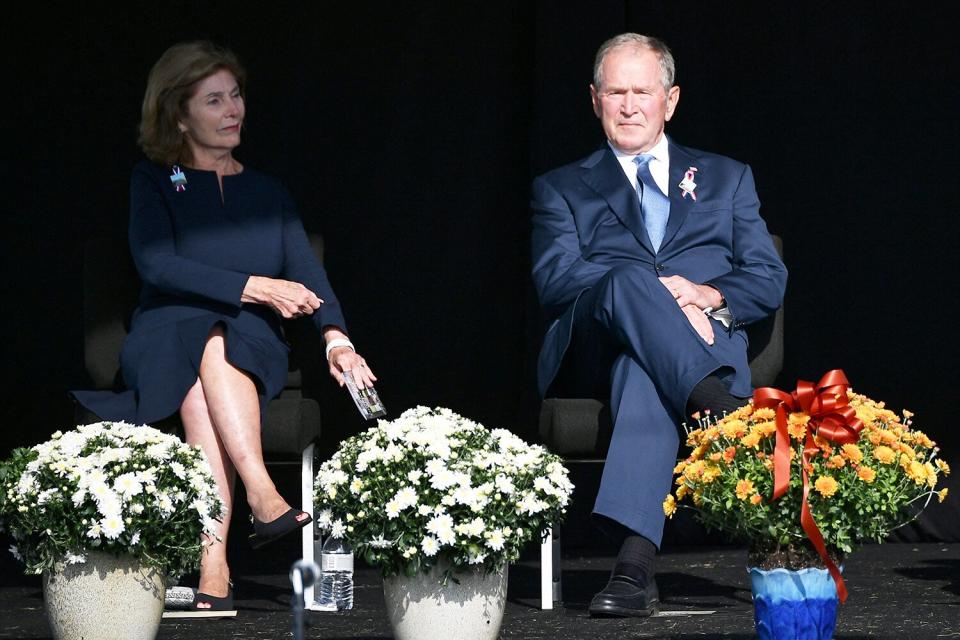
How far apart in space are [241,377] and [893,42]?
2453 millimetres

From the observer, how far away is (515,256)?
16.5 ft

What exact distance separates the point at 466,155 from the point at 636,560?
1948 millimetres

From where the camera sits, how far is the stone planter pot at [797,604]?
2723 mm

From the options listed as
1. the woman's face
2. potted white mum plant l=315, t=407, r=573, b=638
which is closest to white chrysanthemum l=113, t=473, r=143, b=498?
potted white mum plant l=315, t=407, r=573, b=638

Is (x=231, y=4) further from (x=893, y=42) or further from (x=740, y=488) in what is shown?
(x=740, y=488)

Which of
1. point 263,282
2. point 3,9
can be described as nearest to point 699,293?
point 263,282

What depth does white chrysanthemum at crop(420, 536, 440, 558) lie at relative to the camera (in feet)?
9.45

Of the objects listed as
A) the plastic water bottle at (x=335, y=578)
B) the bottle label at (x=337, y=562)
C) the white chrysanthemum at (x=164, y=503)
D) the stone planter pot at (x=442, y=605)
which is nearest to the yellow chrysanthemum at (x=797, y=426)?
the stone planter pot at (x=442, y=605)

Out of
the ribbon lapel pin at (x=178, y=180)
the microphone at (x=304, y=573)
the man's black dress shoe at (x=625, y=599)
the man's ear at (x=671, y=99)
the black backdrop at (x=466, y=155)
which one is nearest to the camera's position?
the microphone at (x=304, y=573)

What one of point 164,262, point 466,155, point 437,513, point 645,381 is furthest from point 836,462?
point 466,155

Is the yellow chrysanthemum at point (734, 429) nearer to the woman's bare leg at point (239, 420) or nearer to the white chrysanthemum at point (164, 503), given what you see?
the white chrysanthemum at point (164, 503)

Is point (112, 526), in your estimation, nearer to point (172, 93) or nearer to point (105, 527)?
point (105, 527)

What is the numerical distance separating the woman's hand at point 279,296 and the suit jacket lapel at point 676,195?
0.88m

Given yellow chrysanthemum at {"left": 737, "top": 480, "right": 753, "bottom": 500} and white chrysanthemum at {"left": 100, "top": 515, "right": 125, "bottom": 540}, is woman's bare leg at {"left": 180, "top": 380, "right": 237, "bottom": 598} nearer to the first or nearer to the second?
white chrysanthemum at {"left": 100, "top": 515, "right": 125, "bottom": 540}
